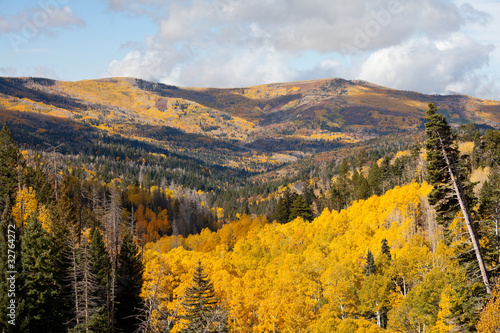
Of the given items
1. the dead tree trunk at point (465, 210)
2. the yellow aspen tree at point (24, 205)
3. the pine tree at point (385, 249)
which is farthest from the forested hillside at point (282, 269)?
the yellow aspen tree at point (24, 205)

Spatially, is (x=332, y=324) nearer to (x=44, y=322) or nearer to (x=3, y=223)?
(x=44, y=322)

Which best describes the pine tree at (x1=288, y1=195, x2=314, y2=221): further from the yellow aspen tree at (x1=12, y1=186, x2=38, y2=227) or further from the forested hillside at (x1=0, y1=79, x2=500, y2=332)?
the yellow aspen tree at (x1=12, y1=186, x2=38, y2=227)

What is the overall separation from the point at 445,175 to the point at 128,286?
43428 mm

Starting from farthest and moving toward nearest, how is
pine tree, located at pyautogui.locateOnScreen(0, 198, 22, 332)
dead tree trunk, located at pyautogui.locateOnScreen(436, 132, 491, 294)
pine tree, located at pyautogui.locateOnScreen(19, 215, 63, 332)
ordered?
pine tree, located at pyautogui.locateOnScreen(19, 215, 63, 332)
pine tree, located at pyautogui.locateOnScreen(0, 198, 22, 332)
dead tree trunk, located at pyautogui.locateOnScreen(436, 132, 491, 294)

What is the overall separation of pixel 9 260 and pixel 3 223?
27.0 ft

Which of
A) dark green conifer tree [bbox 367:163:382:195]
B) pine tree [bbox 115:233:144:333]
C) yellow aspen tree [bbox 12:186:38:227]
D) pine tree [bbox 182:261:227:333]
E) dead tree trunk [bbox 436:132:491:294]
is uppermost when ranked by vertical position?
dead tree trunk [bbox 436:132:491:294]

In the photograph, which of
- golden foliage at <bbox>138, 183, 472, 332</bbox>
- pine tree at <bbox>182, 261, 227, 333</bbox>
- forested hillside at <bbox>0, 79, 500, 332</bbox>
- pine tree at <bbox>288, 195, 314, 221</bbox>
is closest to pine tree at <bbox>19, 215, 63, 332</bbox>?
forested hillside at <bbox>0, 79, 500, 332</bbox>

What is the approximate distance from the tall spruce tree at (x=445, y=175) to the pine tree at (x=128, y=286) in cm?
4069

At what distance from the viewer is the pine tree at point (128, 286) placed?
157ft

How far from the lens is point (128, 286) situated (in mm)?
49688

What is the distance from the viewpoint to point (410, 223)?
223 ft

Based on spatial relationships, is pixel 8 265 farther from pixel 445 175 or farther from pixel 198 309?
pixel 445 175

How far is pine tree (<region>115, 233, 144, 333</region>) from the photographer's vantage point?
48000mm

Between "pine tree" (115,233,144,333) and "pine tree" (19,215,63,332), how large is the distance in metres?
8.14
